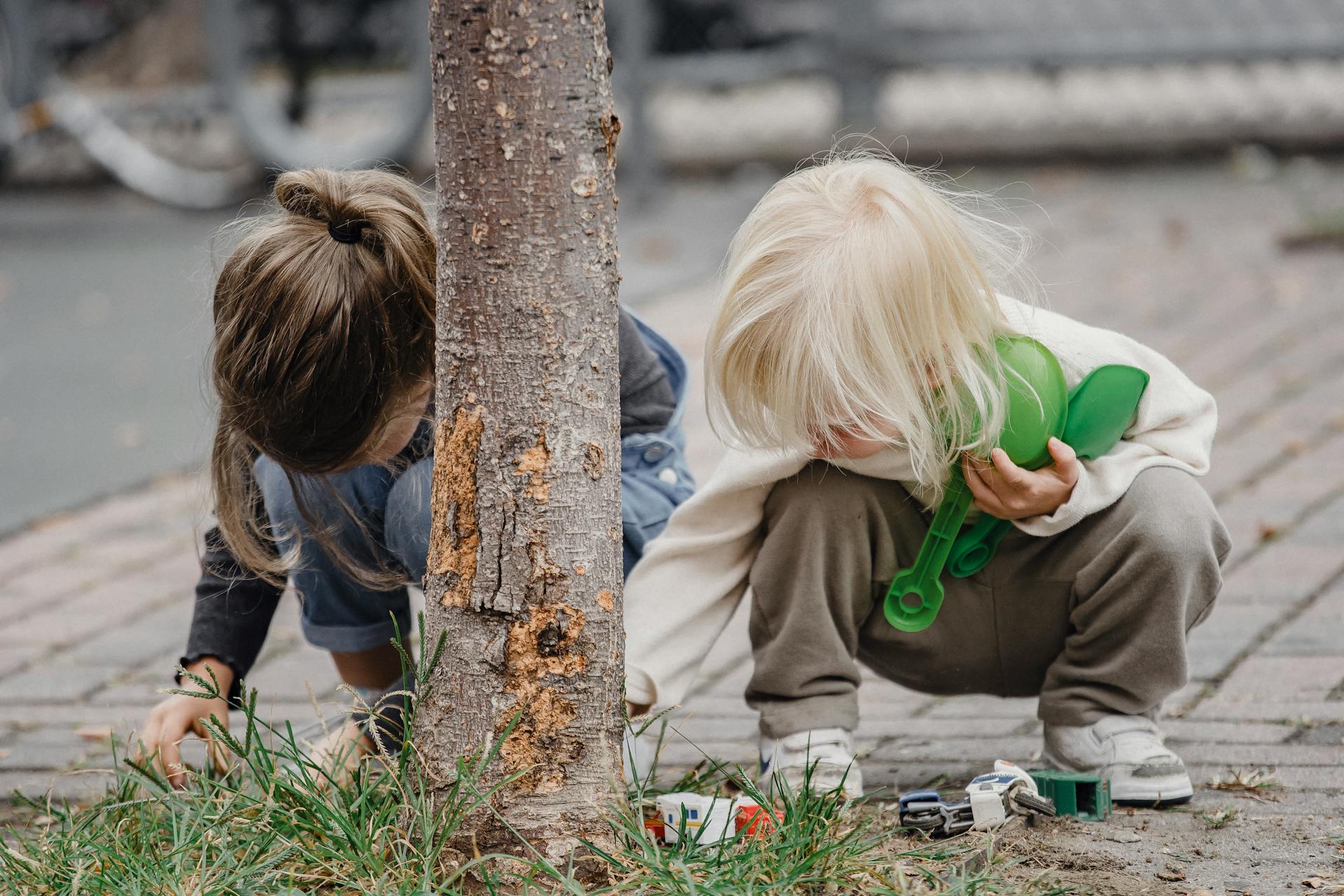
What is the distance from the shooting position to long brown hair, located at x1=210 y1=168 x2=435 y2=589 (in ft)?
6.59

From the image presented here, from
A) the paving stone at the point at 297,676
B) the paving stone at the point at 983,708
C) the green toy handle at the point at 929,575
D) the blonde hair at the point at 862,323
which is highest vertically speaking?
the blonde hair at the point at 862,323

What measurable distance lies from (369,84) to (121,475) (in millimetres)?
4933

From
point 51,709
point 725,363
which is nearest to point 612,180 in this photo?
point 725,363

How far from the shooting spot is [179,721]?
2.22 m

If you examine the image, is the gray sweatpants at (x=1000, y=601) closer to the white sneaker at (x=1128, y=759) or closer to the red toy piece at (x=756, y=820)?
the white sneaker at (x=1128, y=759)

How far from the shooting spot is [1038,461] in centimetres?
202

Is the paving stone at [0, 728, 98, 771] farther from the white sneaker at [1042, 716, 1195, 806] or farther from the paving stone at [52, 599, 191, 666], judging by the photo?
the white sneaker at [1042, 716, 1195, 806]

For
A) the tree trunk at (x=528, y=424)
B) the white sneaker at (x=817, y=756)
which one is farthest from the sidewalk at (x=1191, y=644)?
the tree trunk at (x=528, y=424)

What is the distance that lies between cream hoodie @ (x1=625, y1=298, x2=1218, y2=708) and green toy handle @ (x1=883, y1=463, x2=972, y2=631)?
0.04 meters

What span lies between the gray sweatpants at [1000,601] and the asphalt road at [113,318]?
0.89m

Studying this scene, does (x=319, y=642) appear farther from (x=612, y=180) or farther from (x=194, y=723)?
(x=612, y=180)

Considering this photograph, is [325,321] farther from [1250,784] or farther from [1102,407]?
[1250,784]

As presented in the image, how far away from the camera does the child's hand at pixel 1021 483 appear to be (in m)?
1.98

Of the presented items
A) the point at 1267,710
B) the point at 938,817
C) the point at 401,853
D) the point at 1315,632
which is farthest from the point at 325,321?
the point at 1315,632
